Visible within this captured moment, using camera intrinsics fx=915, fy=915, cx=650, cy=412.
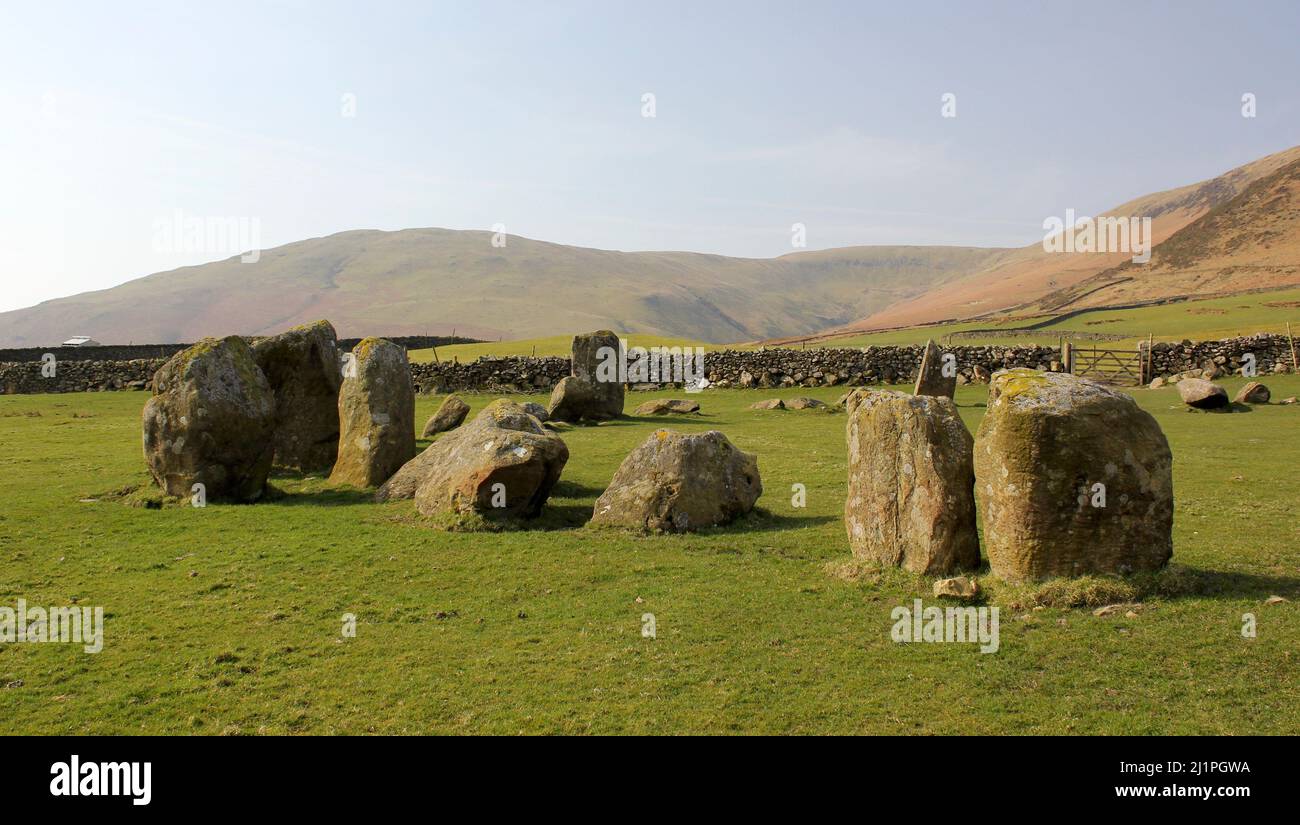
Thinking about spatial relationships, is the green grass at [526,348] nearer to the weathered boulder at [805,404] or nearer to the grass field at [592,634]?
the weathered boulder at [805,404]

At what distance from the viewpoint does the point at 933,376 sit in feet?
92.1

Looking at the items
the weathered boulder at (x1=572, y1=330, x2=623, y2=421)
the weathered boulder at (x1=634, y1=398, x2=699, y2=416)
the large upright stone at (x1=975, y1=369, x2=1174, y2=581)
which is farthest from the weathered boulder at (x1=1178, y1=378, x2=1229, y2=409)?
the large upright stone at (x1=975, y1=369, x2=1174, y2=581)

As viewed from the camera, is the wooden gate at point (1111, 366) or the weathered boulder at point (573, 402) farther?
the wooden gate at point (1111, 366)

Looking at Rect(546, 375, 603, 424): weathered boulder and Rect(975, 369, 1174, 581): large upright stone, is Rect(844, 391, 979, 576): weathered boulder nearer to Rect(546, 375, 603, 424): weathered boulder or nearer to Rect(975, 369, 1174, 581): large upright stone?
Rect(975, 369, 1174, 581): large upright stone

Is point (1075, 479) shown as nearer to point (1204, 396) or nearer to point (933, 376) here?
point (933, 376)

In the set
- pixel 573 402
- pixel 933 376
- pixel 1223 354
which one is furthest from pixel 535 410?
pixel 1223 354

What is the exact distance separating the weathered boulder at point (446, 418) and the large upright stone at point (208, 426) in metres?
9.24

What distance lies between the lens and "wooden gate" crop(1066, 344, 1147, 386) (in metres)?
40.7

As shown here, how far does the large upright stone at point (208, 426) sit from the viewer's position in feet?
57.7

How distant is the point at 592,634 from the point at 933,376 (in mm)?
20618

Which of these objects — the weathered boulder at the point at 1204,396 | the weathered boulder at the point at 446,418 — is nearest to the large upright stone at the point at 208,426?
the weathered boulder at the point at 446,418

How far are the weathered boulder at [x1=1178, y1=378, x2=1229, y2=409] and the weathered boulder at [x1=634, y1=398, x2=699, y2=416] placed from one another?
16308mm

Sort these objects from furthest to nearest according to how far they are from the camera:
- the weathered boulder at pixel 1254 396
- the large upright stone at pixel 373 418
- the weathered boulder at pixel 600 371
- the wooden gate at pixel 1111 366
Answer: the wooden gate at pixel 1111 366 → the weathered boulder at pixel 600 371 → the weathered boulder at pixel 1254 396 → the large upright stone at pixel 373 418
